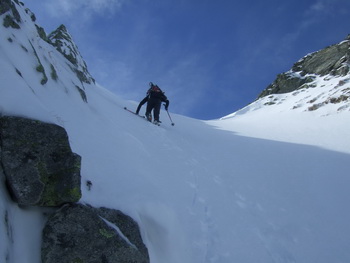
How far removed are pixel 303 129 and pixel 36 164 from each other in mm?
16370

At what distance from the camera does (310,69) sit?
52781mm

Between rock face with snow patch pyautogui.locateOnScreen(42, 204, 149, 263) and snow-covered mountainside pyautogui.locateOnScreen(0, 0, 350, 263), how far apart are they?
201 mm

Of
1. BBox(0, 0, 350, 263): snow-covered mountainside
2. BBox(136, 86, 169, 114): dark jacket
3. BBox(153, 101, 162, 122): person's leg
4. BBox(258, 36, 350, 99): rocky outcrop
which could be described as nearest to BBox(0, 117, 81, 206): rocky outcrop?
BBox(0, 0, 350, 263): snow-covered mountainside

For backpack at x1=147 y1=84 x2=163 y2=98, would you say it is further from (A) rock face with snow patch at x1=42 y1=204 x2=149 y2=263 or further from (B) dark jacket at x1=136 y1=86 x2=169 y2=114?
(A) rock face with snow patch at x1=42 y1=204 x2=149 y2=263

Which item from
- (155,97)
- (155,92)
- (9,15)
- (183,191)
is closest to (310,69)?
(155,92)

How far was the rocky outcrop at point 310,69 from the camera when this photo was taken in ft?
152

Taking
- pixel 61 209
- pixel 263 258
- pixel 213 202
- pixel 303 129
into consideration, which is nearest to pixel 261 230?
pixel 263 258

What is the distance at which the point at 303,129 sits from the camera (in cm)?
1670

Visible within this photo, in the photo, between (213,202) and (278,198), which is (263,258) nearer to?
(213,202)

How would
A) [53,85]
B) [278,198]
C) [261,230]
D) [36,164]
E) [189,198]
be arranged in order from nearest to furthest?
[36,164] < [261,230] < [189,198] < [278,198] < [53,85]

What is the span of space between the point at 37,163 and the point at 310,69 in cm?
5810

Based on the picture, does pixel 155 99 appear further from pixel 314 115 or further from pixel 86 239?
pixel 314 115

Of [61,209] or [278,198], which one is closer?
[61,209]

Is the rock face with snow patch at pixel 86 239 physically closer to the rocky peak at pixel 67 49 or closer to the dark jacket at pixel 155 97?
the dark jacket at pixel 155 97
